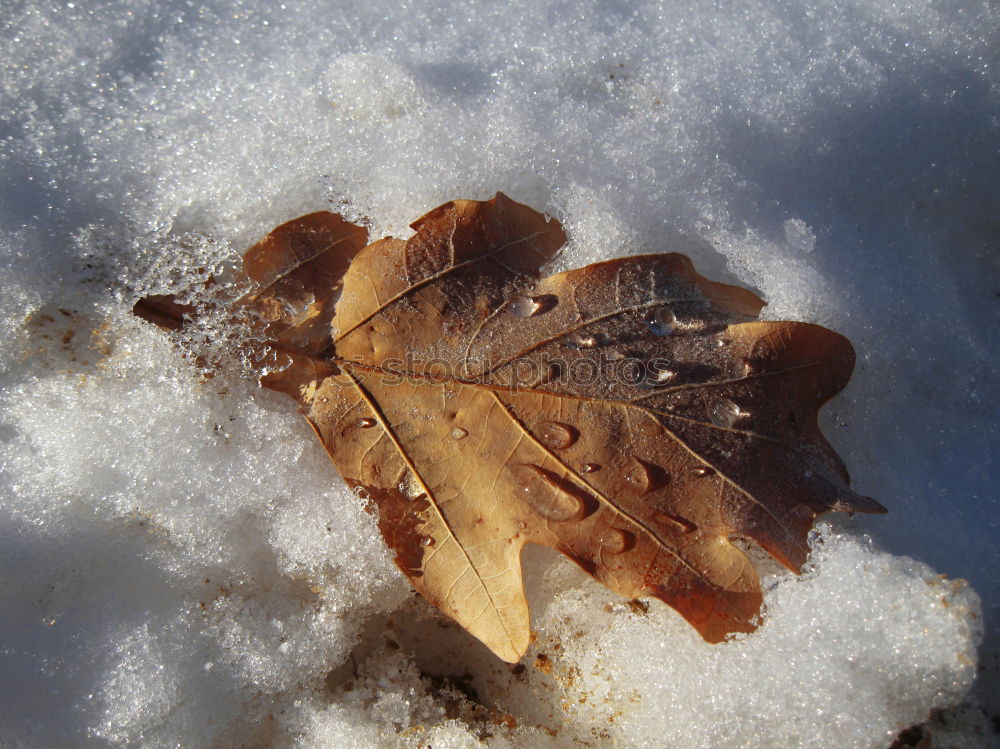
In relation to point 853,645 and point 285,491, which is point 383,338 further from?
point 853,645

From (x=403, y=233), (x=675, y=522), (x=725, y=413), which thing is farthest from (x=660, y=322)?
(x=403, y=233)

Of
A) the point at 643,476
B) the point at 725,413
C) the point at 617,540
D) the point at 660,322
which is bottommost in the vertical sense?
the point at 617,540

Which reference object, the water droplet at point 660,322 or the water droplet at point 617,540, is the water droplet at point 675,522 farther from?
the water droplet at point 660,322

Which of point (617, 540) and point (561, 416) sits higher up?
point (561, 416)

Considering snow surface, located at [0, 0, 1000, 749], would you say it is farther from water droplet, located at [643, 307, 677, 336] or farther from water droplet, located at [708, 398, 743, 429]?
water droplet, located at [708, 398, 743, 429]

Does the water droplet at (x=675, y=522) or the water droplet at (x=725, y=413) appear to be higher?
the water droplet at (x=725, y=413)

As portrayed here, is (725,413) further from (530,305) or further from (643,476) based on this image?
(530,305)

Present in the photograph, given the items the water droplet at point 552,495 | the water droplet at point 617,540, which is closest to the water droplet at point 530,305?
the water droplet at point 552,495

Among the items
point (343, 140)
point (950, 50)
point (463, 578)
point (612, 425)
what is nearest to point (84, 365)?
point (343, 140)
